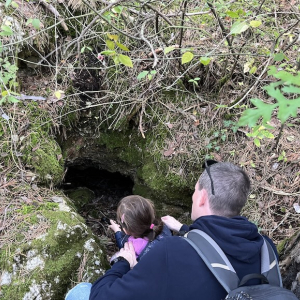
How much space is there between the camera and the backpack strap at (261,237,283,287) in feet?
5.97

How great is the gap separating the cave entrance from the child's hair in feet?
4.90

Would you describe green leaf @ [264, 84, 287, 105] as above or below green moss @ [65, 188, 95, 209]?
above

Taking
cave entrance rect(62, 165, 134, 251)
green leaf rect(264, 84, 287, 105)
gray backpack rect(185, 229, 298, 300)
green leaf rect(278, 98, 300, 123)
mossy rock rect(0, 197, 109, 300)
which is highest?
green leaf rect(264, 84, 287, 105)

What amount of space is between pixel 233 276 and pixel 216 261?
133 millimetres

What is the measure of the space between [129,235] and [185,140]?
59.4 inches

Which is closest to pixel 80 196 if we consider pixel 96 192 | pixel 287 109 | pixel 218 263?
pixel 96 192

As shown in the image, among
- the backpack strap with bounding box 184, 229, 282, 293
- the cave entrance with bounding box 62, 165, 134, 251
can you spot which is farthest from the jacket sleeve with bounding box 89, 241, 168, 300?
the cave entrance with bounding box 62, 165, 134, 251

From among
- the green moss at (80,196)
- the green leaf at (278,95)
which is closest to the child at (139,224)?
the green moss at (80,196)

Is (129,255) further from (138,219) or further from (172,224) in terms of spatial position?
(172,224)

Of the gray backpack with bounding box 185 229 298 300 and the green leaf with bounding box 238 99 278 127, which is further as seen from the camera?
the gray backpack with bounding box 185 229 298 300

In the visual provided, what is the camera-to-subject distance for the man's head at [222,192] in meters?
1.95

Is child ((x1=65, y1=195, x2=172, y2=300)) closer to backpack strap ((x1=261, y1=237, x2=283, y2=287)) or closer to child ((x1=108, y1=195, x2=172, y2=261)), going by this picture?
child ((x1=108, y1=195, x2=172, y2=261))

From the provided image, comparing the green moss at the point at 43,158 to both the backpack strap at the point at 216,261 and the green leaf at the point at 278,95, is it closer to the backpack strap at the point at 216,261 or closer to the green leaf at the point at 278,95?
the backpack strap at the point at 216,261

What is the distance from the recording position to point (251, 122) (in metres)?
1.13
